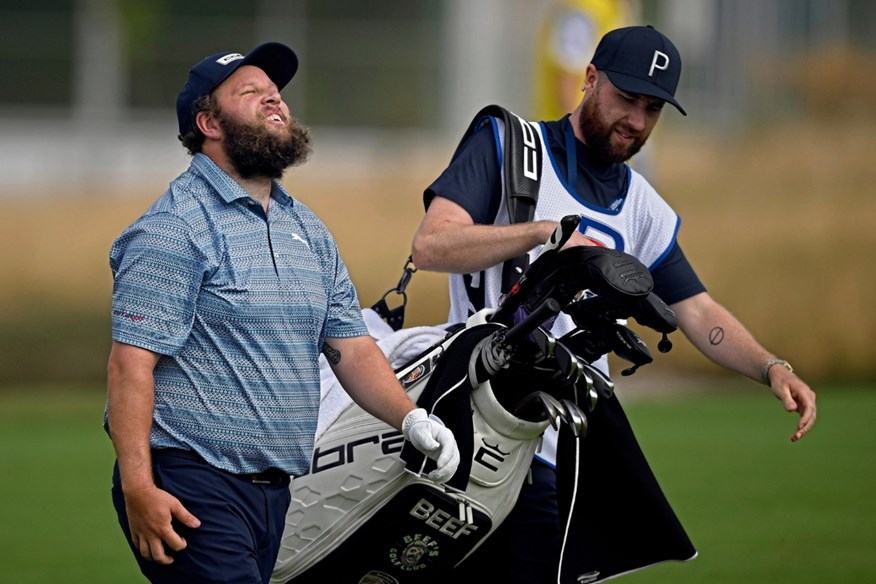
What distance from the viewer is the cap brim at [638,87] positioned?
5090 millimetres

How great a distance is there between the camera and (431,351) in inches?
195

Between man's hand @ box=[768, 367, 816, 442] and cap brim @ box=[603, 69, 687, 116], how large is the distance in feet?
3.32

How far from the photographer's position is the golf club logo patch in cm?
484

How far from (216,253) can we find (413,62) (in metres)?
22.0

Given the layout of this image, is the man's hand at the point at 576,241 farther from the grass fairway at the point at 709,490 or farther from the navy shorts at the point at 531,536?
the grass fairway at the point at 709,490

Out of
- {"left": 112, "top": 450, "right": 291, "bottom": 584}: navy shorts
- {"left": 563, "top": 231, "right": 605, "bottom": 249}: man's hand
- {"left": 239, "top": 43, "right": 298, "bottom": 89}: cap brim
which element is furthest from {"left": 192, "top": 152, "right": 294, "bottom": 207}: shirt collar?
{"left": 563, "top": 231, "right": 605, "bottom": 249}: man's hand

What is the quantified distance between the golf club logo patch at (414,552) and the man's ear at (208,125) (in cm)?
148

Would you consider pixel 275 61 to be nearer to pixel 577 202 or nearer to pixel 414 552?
pixel 577 202

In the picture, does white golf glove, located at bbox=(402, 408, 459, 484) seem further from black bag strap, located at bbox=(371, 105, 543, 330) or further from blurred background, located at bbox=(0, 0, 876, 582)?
blurred background, located at bbox=(0, 0, 876, 582)

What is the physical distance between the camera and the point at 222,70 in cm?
448

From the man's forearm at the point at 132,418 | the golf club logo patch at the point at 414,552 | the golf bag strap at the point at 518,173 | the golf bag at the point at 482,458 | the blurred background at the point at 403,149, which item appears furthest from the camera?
the blurred background at the point at 403,149

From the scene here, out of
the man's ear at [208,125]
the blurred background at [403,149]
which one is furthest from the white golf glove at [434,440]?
the blurred background at [403,149]

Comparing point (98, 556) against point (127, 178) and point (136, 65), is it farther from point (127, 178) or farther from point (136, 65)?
point (136, 65)

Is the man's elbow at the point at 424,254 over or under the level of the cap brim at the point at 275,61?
under
